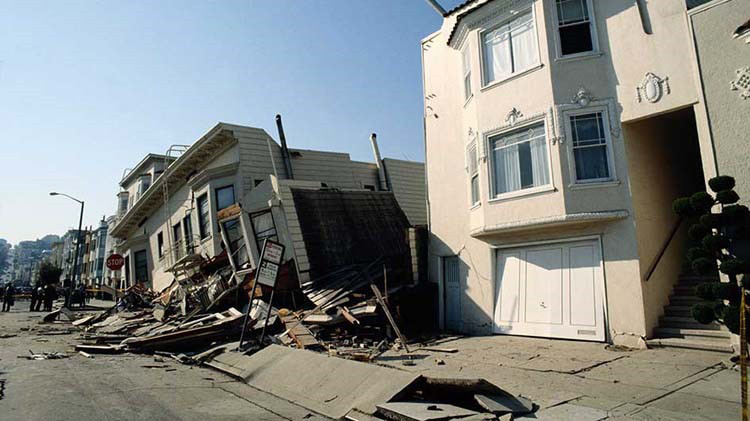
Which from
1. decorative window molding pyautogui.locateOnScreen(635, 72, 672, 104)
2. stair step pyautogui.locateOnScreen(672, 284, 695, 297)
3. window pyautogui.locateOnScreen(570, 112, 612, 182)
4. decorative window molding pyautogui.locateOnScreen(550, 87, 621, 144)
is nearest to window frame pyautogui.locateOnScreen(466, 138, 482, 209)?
decorative window molding pyautogui.locateOnScreen(550, 87, 621, 144)

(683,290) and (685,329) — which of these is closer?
(685,329)

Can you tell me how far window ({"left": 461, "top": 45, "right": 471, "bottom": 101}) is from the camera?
43.1 feet

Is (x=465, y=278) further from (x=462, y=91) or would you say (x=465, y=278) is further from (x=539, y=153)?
(x=462, y=91)

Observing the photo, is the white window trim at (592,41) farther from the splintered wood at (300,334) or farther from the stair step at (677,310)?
the splintered wood at (300,334)

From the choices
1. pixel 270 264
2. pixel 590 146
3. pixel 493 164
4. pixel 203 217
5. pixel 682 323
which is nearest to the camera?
pixel 682 323

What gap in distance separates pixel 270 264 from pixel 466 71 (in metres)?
7.77

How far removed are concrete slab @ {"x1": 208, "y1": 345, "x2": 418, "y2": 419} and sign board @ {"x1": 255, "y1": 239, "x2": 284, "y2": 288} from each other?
1.92 meters

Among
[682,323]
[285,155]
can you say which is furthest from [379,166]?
[682,323]

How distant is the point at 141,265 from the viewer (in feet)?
102

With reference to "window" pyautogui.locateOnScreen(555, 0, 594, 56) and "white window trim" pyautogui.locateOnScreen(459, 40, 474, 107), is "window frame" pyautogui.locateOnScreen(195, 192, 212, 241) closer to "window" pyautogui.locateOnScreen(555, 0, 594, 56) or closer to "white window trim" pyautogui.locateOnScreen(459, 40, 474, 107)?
"white window trim" pyautogui.locateOnScreen(459, 40, 474, 107)

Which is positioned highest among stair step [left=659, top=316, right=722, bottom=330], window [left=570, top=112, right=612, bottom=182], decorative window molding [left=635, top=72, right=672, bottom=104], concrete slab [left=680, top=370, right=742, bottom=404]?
decorative window molding [left=635, top=72, right=672, bottom=104]

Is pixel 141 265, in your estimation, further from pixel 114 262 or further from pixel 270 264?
pixel 270 264

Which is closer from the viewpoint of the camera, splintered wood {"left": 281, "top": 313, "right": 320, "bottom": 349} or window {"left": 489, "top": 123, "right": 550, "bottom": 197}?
splintered wood {"left": 281, "top": 313, "right": 320, "bottom": 349}

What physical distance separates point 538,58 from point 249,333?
10.0m
